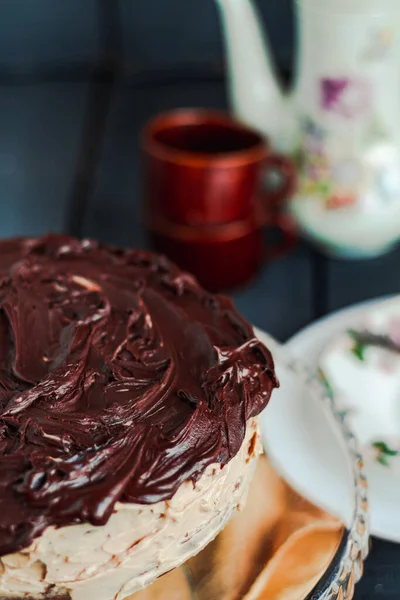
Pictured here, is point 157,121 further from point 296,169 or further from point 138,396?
point 138,396

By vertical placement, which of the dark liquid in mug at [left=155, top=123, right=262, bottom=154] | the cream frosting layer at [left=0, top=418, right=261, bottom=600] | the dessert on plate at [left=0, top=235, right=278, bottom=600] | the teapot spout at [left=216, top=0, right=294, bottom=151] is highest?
the teapot spout at [left=216, top=0, right=294, bottom=151]

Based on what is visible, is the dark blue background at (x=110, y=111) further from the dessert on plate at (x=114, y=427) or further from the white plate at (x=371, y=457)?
the dessert on plate at (x=114, y=427)

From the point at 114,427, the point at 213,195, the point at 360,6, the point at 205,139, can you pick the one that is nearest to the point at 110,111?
the point at 205,139

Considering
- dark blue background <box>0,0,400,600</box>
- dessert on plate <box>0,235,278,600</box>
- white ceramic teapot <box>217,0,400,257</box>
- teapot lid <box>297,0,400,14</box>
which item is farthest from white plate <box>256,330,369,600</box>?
teapot lid <box>297,0,400,14</box>

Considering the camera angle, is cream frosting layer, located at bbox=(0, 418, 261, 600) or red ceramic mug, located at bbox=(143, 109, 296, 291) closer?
cream frosting layer, located at bbox=(0, 418, 261, 600)

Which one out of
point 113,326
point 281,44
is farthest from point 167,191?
point 281,44

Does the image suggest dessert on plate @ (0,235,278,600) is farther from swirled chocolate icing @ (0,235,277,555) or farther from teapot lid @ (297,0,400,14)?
teapot lid @ (297,0,400,14)

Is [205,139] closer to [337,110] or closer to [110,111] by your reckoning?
[337,110]
